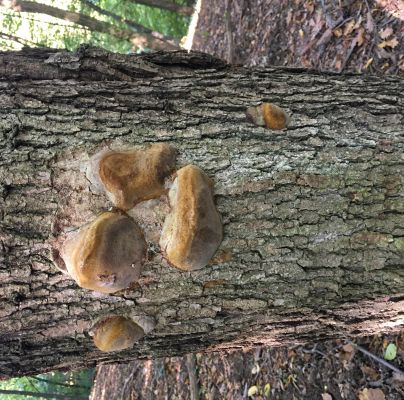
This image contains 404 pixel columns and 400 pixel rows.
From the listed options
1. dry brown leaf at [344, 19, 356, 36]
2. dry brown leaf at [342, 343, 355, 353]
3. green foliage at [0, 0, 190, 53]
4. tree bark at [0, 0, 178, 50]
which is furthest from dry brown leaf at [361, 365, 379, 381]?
green foliage at [0, 0, 190, 53]

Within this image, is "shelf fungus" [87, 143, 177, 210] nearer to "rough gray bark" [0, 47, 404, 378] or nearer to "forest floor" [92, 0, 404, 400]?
"rough gray bark" [0, 47, 404, 378]

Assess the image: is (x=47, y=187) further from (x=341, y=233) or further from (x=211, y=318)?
(x=341, y=233)

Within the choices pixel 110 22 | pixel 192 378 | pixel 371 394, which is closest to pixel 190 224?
pixel 371 394

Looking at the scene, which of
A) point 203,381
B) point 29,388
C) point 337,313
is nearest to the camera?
point 337,313

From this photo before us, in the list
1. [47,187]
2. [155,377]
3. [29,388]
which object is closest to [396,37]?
[47,187]

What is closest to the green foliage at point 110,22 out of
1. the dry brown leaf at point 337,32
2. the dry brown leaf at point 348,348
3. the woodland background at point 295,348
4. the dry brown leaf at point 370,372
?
the woodland background at point 295,348
